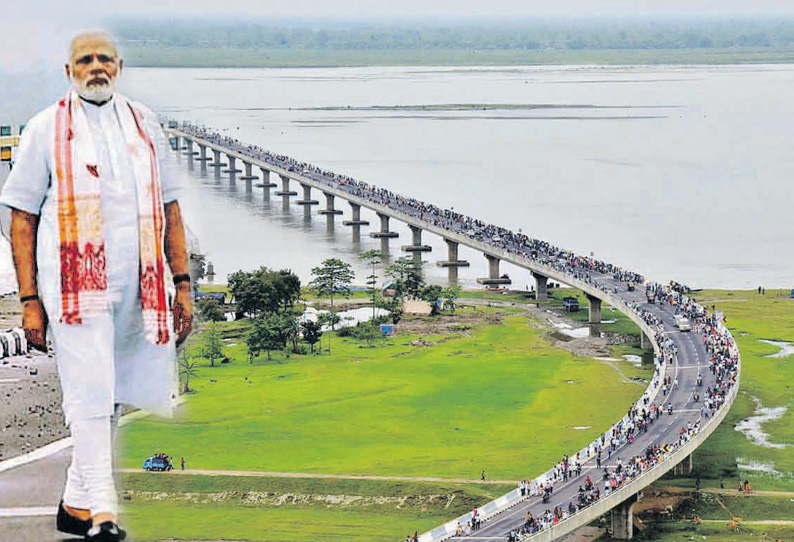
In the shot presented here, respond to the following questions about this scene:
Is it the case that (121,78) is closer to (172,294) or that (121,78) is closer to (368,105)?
(172,294)

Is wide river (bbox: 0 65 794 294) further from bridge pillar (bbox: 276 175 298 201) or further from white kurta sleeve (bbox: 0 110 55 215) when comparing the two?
white kurta sleeve (bbox: 0 110 55 215)

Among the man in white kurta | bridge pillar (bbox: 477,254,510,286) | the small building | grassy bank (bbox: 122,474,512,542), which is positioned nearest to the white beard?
the man in white kurta

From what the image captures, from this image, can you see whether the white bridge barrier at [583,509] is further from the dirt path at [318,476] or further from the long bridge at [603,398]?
the dirt path at [318,476]

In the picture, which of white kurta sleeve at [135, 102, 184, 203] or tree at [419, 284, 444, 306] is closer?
white kurta sleeve at [135, 102, 184, 203]

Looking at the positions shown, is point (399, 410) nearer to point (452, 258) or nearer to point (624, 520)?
point (624, 520)

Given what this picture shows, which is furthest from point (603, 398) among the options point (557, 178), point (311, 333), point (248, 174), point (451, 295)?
point (248, 174)

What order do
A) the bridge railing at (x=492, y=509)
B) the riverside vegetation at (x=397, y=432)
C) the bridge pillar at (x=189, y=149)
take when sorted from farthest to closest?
1. the bridge pillar at (x=189, y=149)
2. the riverside vegetation at (x=397, y=432)
3. the bridge railing at (x=492, y=509)

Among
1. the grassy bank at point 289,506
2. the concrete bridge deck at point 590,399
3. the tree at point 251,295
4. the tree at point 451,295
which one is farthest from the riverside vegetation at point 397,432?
the tree at point 451,295
